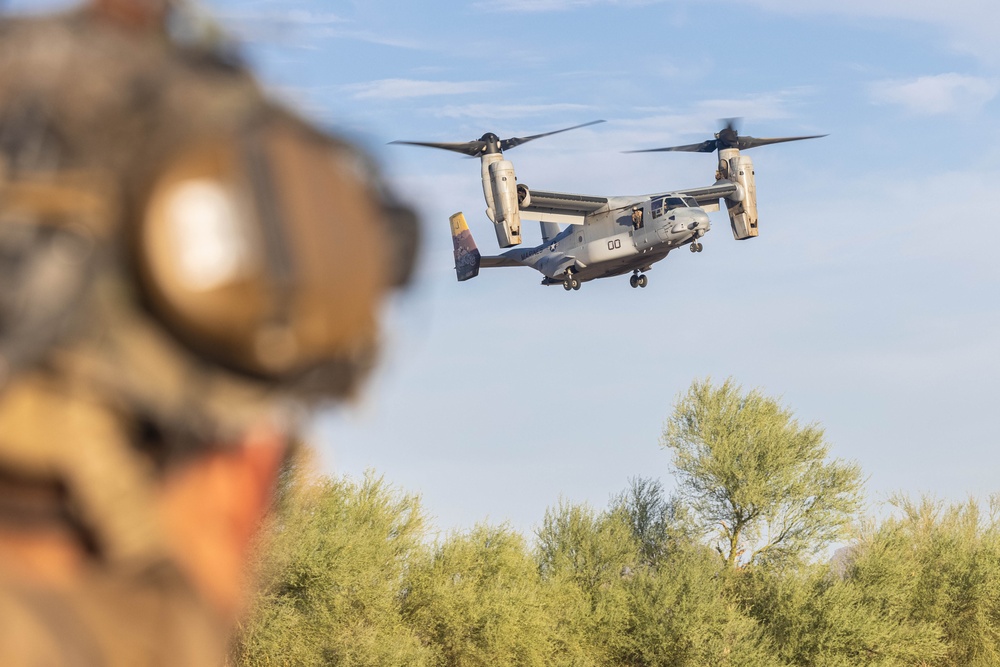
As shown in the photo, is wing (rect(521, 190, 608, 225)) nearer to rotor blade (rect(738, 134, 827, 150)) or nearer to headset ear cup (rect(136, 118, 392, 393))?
rotor blade (rect(738, 134, 827, 150))

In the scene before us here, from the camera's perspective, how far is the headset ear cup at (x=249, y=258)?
81 centimetres

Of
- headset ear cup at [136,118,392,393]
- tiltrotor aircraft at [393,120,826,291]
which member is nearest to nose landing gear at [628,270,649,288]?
tiltrotor aircraft at [393,120,826,291]

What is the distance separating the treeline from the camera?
3416 cm

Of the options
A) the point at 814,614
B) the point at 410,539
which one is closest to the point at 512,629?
the point at 410,539

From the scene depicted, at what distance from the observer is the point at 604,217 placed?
49.2 m

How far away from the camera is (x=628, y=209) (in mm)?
47969

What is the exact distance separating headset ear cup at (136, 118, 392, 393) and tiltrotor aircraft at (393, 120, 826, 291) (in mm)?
44077

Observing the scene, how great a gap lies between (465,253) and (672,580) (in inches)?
746

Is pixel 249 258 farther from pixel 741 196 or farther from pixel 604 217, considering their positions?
pixel 741 196

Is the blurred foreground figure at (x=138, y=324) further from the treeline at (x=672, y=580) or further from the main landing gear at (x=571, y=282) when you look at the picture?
the main landing gear at (x=571, y=282)

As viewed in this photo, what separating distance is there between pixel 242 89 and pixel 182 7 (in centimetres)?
10

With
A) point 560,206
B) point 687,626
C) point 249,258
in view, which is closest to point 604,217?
point 560,206

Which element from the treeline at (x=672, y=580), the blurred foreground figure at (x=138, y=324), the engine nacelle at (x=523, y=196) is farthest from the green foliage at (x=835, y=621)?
the blurred foreground figure at (x=138, y=324)

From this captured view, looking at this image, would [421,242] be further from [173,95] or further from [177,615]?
[177,615]
